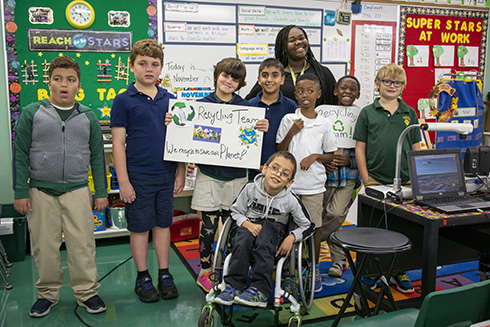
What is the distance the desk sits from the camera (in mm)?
2166

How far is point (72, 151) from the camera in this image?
2.50 metres

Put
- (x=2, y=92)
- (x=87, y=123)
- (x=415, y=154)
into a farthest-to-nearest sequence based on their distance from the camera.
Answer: (x=2, y=92)
(x=87, y=123)
(x=415, y=154)

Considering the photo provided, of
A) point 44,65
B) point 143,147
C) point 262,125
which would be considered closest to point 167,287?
point 143,147

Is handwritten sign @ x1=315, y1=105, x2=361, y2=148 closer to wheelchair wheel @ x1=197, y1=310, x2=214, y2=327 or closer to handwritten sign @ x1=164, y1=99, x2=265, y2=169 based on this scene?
handwritten sign @ x1=164, y1=99, x2=265, y2=169

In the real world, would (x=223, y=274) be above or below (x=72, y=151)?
below

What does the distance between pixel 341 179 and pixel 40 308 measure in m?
2.03

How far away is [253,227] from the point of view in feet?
7.67

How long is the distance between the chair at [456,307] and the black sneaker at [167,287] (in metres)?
1.54

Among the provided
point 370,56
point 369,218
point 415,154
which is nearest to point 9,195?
point 369,218

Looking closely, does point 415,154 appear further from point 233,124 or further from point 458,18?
point 458,18

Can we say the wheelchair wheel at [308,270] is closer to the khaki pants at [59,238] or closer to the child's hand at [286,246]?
the child's hand at [286,246]

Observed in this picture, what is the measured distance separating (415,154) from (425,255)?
0.54m

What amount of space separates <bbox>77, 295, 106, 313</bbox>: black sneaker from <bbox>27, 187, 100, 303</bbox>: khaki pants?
0.03m

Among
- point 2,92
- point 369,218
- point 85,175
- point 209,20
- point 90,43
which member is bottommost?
point 369,218
